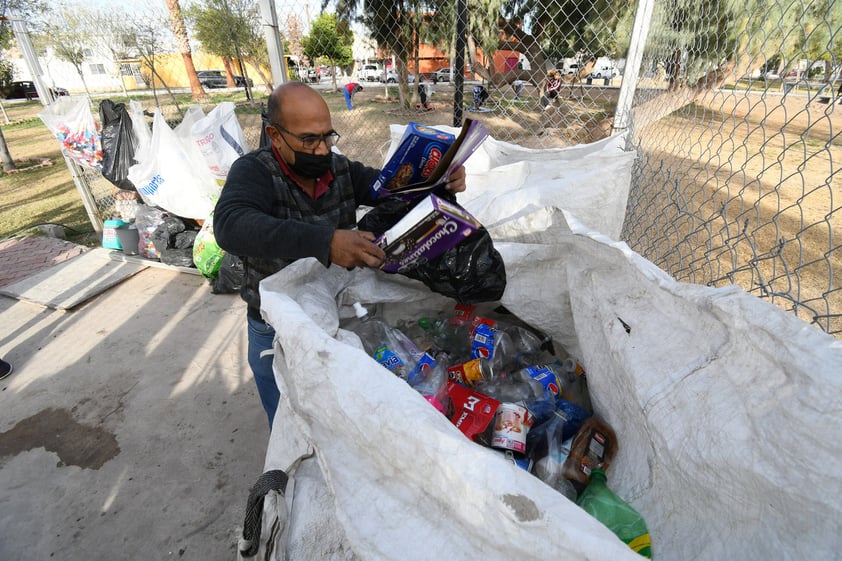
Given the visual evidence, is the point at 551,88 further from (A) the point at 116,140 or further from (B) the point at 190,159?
(A) the point at 116,140

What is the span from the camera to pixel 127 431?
7.07 feet

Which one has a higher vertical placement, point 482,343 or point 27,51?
point 27,51

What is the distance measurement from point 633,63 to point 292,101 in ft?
6.84

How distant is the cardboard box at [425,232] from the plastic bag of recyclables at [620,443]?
0.26 meters

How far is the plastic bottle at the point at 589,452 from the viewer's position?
37.8 inches

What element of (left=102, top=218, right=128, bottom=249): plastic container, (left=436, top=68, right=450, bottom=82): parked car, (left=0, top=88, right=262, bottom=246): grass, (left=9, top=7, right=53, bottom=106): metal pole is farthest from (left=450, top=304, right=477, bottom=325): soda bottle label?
(left=436, top=68, right=450, bottom=82): parked car

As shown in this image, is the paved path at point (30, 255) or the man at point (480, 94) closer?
the paved path at point (30, 255)

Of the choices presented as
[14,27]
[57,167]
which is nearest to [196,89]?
[57,167]

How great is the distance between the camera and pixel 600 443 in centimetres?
100

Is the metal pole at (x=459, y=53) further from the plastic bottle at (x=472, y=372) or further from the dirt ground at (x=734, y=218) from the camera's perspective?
the plastic bottle at (x=472, y=372)

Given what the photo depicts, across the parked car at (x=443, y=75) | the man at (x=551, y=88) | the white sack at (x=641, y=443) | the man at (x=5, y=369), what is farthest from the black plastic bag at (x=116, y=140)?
the parked car at (x=443, y=75)

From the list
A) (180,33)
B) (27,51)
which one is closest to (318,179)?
(27,51)

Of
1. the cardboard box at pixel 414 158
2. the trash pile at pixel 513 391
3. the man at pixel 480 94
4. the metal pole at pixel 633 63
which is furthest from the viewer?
the man at pixel 480 94

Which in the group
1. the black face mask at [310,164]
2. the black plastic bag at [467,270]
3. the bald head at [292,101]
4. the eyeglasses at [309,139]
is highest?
the bald head at [292,101]
